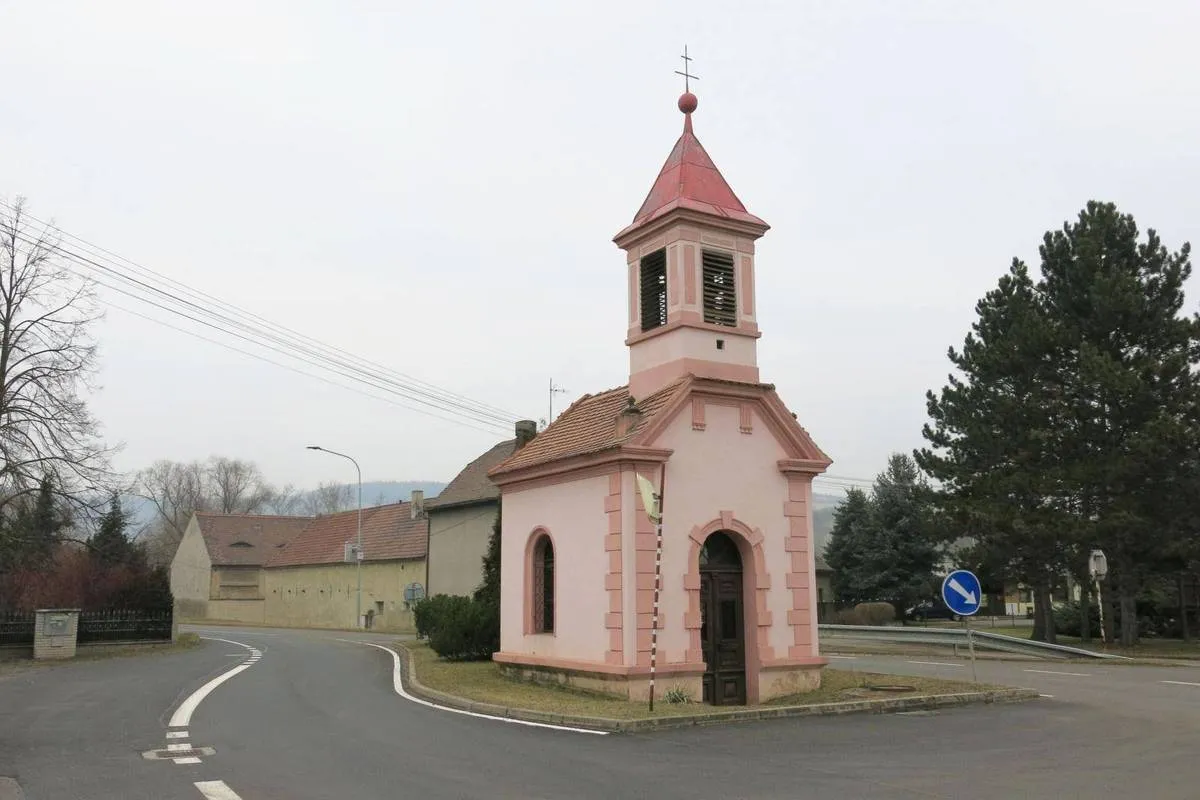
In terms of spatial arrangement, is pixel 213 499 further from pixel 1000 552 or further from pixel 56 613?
pixel 1000 552

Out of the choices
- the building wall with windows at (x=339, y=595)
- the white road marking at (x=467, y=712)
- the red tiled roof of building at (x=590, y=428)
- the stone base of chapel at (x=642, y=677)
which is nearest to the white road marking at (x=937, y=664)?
the stone base of chapel at (x=642, y=677)

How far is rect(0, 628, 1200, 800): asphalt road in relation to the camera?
29.8 feet

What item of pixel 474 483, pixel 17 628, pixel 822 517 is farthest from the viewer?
pixel 822 517

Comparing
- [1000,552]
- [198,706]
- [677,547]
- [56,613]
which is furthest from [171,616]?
[1000,552]

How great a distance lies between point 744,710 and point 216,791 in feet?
26.0

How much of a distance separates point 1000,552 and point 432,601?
18.8 metres

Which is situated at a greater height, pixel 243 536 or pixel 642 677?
pixel 243 536

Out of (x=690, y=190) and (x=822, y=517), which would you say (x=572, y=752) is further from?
(x=822, y=517)

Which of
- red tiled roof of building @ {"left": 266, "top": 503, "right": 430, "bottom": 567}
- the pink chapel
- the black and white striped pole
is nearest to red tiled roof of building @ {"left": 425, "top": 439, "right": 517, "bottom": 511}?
red tiled roof of building @ {"left": 266, "top": 503, "right": 430, "bottom": 567}

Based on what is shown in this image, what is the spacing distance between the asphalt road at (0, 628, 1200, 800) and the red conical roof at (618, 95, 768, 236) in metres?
9.46

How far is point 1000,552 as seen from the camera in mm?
32719

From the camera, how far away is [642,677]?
16.0 meters

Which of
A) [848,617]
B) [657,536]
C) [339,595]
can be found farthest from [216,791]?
[339,595]

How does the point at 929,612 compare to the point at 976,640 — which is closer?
→ the point at 976,640
